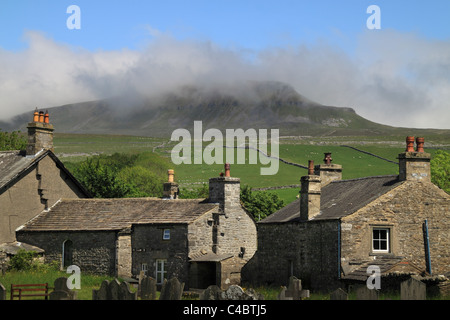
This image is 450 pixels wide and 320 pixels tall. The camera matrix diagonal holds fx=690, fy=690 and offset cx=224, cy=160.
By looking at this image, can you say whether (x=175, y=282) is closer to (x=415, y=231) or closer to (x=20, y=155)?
(x=415, y=231)

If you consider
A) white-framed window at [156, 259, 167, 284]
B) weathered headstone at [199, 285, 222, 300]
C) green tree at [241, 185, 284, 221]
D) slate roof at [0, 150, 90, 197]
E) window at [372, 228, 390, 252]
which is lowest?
white-framed window at [156, 259, 167, 284]

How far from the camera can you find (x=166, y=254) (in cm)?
4334

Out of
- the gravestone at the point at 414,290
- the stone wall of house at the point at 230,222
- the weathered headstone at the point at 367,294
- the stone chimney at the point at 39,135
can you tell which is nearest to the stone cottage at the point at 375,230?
the stone wall of house at the point at 230,222

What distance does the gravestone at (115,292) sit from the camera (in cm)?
2270

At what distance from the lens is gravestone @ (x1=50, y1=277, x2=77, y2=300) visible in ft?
74.6

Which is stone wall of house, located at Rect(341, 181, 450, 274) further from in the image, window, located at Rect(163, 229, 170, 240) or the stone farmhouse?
window, located at Rect(163, 229, 170, 240)

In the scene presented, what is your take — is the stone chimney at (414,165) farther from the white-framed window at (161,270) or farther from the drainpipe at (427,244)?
the white-framed window at (161,270)

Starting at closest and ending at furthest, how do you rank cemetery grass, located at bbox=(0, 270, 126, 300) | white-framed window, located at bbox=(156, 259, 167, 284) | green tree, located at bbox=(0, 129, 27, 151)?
cemetery grass, located at bbox=(0, 270, 126, 300), white-framed window, located at bbox=(156, 259, 167, 284), green tree, located at bbox=(0, 129, 27, 151)

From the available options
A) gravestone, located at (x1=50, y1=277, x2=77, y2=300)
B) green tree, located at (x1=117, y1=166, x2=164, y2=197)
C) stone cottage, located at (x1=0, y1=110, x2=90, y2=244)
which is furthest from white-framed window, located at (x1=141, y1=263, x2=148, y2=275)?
green tree, located at (x1=117, y1=166, x2=164, y2=197)

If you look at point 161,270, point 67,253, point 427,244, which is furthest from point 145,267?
point 427,244

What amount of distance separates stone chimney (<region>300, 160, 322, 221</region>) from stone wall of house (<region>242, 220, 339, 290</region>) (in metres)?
0.60

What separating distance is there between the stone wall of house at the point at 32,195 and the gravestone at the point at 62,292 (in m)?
22.5
